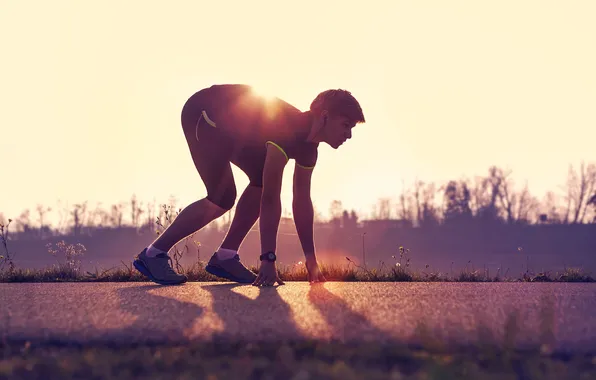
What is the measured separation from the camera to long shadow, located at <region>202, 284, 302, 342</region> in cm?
204

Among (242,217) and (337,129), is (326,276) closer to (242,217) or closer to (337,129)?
(242,217)

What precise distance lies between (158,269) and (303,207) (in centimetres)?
111

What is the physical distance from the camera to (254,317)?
8.18 ft

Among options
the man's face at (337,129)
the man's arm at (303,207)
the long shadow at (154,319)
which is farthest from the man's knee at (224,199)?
the long shadow at (154,319)

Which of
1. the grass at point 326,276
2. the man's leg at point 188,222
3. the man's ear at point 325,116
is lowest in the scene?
the grass at point 326,276

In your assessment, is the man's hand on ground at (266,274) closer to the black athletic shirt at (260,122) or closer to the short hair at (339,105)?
the black athletic shirt at (260,122)

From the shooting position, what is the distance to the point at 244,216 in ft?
15.2

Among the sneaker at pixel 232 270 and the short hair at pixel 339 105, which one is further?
the sneaker at pixel 232 270

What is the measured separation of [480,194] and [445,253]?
1954 centimetres

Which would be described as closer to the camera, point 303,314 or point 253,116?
point 303,314

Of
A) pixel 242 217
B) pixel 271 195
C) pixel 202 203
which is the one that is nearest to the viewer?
pixel 271 195

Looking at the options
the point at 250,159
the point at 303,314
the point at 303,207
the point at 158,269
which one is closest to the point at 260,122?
the point at 250,159

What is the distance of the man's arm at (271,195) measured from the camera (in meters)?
4.10

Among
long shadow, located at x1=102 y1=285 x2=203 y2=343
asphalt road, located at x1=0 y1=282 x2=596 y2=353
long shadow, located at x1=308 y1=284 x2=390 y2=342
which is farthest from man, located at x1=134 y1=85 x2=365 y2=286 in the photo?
long shadow, located at x1=308 y1=284 x2=390 y2=342
